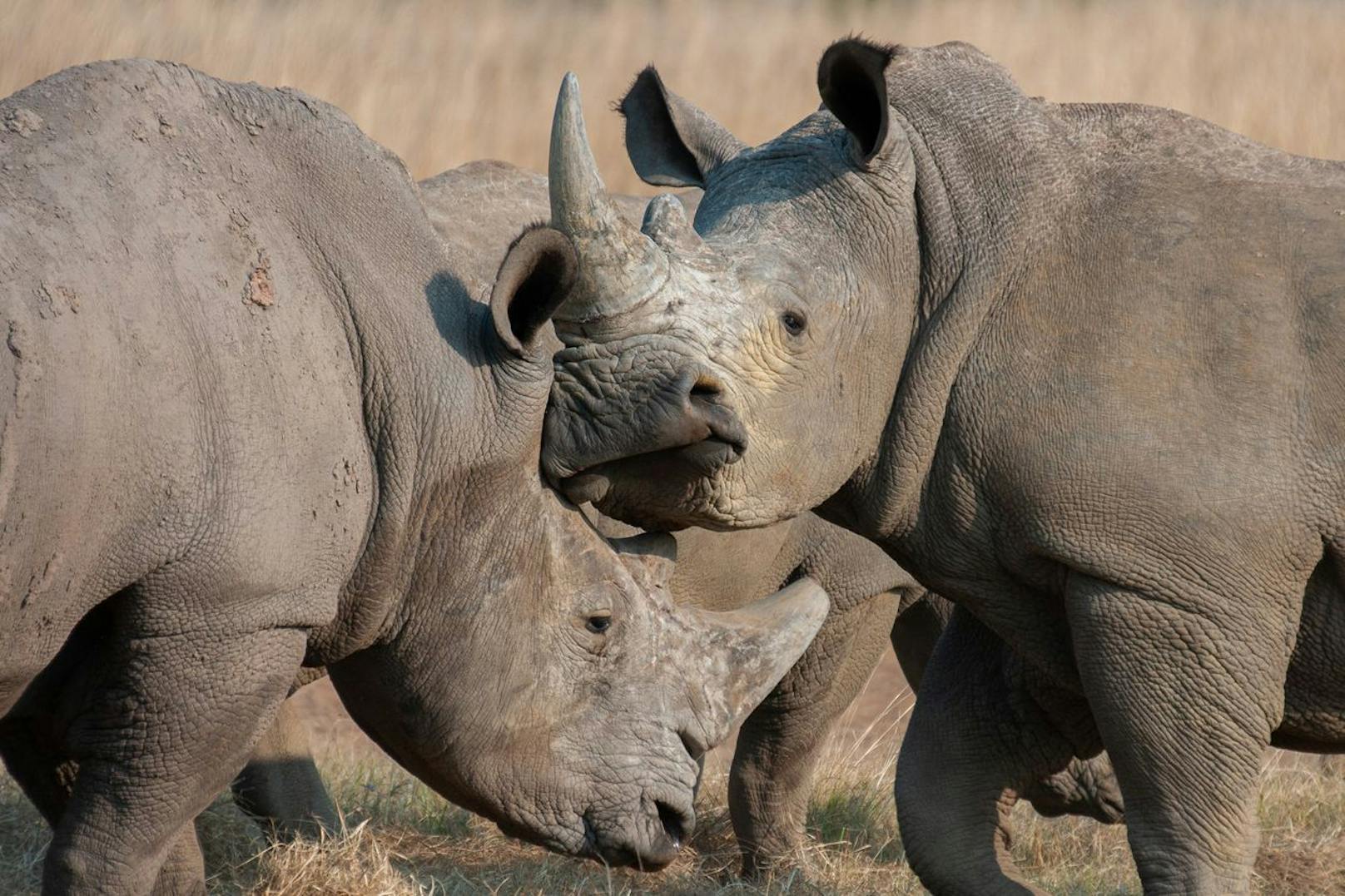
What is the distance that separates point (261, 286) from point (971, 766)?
2.28 metres

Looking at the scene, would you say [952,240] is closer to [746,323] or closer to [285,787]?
[746,323]

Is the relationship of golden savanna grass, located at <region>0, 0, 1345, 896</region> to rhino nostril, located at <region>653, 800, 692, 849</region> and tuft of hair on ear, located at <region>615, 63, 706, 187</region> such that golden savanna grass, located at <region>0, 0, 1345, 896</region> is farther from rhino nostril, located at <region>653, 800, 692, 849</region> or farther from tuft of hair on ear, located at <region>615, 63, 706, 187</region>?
tuft of hair on ear, located at <region>615, 63, 706, 187</region>

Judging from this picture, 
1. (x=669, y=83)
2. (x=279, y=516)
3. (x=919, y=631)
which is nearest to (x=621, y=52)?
(x=669, y=83)

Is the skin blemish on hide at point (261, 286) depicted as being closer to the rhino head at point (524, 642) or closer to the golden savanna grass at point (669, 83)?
the rhino head at point (524, 642)

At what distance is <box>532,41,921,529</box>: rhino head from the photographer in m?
4.24

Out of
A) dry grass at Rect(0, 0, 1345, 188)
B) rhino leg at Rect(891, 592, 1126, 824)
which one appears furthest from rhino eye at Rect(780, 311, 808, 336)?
dry grass at Rect(0, 0, 1345, 188)

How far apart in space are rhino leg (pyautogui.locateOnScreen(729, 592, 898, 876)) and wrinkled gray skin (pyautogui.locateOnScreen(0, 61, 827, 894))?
163 cm

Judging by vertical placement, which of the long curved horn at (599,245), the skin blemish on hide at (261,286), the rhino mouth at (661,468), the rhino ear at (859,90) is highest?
the rhino ear at (859,90)

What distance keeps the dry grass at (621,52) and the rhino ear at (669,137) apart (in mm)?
6112

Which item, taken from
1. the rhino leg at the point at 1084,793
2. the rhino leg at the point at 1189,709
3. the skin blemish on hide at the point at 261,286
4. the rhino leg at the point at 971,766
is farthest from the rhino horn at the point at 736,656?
the skin blemish on hide at the point at 261,286

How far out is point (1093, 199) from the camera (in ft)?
15.2

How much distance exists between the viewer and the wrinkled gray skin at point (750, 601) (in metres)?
5.87

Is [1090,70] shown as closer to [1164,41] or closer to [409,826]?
[1164,41]

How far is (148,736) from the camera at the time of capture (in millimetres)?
3830
